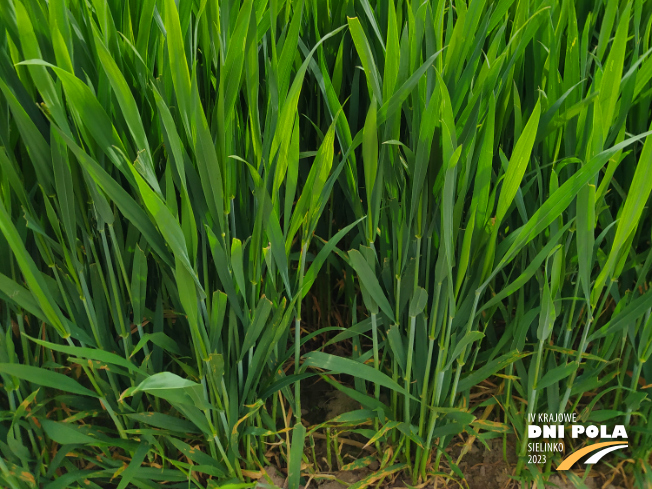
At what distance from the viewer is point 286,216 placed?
573 millimetres

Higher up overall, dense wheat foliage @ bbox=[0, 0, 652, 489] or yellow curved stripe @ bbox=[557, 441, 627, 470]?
dense wheat foliage @ bbox=[0, 0, 652, 489]

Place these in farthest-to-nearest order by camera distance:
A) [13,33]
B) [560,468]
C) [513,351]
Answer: [560,468]
[513,351]
[13,33]

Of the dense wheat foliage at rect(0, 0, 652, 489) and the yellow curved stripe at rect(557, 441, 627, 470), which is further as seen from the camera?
the yellow curved stripe at rect(557, 441, 627, 470)

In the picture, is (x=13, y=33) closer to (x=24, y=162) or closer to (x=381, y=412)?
(x=24, y=162)

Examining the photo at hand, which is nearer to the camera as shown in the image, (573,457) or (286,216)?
(286,216)

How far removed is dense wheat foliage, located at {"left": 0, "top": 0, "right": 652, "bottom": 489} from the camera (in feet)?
1.65

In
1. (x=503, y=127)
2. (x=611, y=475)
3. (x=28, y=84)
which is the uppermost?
(x=28, y=84)

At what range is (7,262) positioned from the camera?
593mm

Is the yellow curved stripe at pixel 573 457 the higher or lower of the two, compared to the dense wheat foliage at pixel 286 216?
lower

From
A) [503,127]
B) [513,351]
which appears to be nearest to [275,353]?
[513,351]

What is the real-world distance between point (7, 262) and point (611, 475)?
0.87m

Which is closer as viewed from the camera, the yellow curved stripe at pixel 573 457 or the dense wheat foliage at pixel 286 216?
the dense wheat foliage at pixel 286 216

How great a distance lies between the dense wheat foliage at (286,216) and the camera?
1.65 feet

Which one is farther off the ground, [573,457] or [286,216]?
[286,216]
